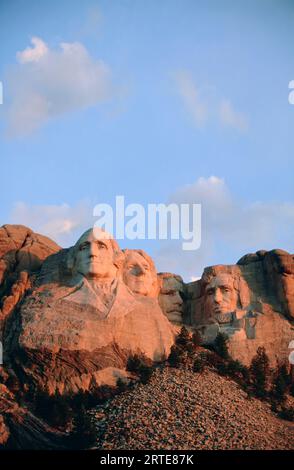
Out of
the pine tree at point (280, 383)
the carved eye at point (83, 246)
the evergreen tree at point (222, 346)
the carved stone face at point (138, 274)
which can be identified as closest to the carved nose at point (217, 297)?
the evergreen tree at point (222, 346)

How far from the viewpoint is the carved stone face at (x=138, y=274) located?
4176 cm

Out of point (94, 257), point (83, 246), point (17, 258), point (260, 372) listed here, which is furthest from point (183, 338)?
point (17, 258)

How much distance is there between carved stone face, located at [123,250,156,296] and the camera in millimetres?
41756

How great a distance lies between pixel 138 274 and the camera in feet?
138

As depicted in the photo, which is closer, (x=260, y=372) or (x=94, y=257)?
(x=260, y=372)

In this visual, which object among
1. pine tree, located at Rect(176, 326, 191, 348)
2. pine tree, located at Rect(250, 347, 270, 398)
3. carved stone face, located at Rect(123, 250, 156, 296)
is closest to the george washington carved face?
carved stone face, located at Rect(123, 250, 156, 296)

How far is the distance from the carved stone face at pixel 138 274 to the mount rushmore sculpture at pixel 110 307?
0.12 ft

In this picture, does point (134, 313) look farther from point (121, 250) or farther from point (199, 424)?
point (199, 424)

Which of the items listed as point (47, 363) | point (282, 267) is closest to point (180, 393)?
point (47, 363)

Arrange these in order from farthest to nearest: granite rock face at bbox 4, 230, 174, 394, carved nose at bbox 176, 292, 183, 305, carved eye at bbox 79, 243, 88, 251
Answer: carved nose at bbox 176, 292, 183, 305, carved eye at bbox 79, 243, 88, 251, granite rock face at bbox 4, 230, 174, 394

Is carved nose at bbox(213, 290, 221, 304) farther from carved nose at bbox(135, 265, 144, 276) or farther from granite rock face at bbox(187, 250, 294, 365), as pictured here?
carved nose at bbox(135, 265, 144, 276)

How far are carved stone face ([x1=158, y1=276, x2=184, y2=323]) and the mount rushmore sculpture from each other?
0.04 metres

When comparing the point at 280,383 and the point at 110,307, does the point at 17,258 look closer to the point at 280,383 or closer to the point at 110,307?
the point at 110,307

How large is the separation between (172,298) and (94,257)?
177 inches
